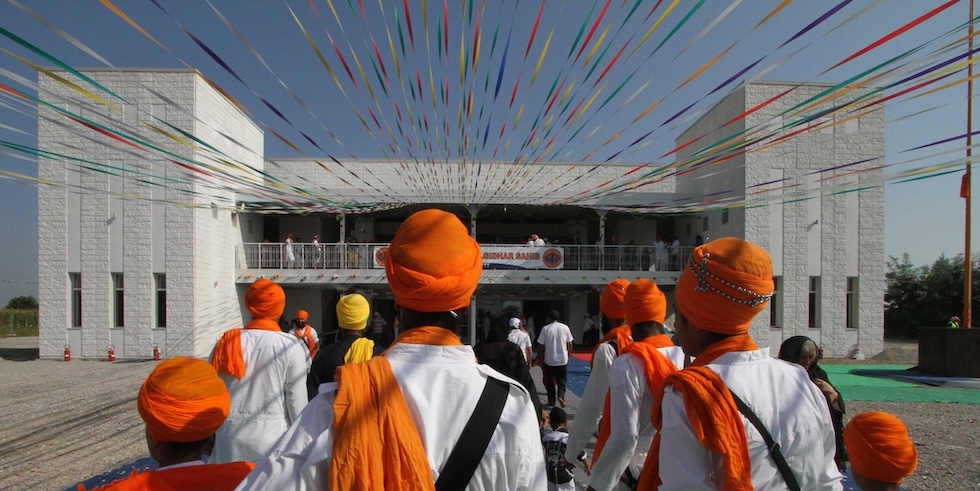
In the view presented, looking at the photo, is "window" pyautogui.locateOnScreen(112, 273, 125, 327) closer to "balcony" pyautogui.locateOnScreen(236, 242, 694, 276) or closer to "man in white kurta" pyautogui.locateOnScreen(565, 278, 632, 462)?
"balcony" pyautogui.locateOnScreen(236, 242, 694, 276)

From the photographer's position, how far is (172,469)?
5.69 feet

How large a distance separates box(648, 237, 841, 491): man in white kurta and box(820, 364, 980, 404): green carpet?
9986 mm

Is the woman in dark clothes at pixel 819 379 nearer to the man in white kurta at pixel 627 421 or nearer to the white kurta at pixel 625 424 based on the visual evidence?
the man in white kurta at pixel 627 421

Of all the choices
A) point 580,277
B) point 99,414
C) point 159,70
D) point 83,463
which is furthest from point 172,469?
point 159,70

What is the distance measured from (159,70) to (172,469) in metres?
17.0

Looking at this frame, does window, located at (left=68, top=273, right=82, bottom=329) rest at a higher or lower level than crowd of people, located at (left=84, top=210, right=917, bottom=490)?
lower

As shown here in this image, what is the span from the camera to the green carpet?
10.1 meters

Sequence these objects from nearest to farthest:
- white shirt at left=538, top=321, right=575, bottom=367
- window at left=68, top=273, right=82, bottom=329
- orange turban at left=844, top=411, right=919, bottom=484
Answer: orange turban at left=844, top=411, right=919, bottom=484
white shirt at left=538, top=321, right=575, bottom=367
window at left=68, top=273, right=82, bottom=329

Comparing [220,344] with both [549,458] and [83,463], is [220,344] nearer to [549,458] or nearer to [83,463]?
[549,458]

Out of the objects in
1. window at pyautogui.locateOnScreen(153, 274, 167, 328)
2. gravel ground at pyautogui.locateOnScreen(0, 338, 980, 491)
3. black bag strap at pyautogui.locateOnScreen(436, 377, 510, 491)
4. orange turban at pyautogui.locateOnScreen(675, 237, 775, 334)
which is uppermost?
orange turban at pyautogui.locateOnScreen(675, 237, 775, 334)

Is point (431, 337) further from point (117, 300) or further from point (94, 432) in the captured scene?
point (117, 300)

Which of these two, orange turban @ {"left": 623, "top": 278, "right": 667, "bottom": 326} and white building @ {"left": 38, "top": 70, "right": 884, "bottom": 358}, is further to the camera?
white building @ {"left": 38, "top": 70, "right": 884, "bottom": 358}

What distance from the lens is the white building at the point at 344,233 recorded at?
15.4 m

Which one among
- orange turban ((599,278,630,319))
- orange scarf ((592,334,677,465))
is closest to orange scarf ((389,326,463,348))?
orange scarf ((592,334,677,465))
